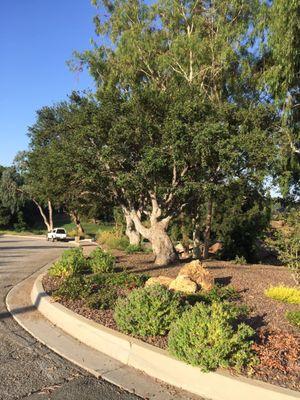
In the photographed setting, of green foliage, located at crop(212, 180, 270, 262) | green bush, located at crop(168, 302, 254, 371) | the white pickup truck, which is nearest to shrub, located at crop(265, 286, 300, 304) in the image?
green bush, located at crop(168, 302, 254, 371)

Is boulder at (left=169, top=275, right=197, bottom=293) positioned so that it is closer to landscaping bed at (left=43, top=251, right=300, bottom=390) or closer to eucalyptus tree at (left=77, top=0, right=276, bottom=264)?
landscaping bed at (left=43, top=251, right=300, bottom=390)

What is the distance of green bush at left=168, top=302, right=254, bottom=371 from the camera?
4.91m

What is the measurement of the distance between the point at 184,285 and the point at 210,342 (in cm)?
387

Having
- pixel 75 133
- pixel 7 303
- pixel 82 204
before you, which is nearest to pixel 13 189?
pixel 82 204

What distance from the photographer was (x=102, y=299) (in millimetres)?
8117

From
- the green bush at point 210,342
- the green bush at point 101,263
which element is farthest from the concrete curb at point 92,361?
the green bush at point 101,263

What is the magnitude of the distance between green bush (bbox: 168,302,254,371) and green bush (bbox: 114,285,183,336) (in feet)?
1.99

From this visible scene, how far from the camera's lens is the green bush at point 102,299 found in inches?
309

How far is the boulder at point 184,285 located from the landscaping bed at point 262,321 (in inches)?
32.5

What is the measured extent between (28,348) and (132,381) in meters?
1.87

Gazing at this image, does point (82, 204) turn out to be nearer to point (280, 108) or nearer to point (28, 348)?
point (280, 108)

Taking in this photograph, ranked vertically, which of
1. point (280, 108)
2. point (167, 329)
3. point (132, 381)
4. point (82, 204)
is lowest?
point (132, 381)

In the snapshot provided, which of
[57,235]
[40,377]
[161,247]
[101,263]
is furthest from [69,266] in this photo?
Result: [57,235]

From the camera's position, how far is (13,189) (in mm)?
65625
